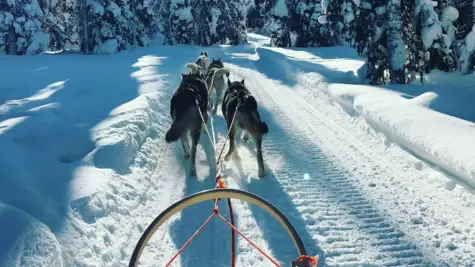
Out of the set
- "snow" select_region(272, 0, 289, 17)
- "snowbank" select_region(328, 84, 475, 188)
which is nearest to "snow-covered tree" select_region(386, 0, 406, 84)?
"snowbank" select_region(328, 84, 475, 188)

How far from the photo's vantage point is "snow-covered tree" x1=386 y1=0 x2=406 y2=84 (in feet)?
38.5

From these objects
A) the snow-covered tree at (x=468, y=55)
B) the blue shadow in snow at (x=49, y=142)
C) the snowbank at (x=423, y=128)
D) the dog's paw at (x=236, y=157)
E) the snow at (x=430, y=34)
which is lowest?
the dog's paw at (x=236, y=157)

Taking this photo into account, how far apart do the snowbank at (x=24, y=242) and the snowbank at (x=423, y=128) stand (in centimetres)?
473

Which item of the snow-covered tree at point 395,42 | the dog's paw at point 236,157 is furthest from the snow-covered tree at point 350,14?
the dog's paw at point 236,157

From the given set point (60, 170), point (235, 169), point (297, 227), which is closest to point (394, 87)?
point (235, 169)

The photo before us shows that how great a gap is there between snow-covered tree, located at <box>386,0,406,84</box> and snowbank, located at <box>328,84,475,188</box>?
2260mm

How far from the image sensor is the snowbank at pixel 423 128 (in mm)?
5371

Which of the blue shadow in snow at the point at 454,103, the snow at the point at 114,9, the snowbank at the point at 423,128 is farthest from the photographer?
the snow at the point at 114,9

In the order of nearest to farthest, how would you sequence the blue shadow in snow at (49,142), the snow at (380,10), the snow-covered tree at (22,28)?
the blue shadow in snow at (49,142), the snow at (380,10), the snow-covered tree at (22,28)

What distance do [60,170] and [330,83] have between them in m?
10.0

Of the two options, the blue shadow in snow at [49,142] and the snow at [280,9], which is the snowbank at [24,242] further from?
the snow at [280,9]

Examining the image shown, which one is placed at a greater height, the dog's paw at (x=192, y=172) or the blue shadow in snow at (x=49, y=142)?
the blue shadow in snow at (x=49, y=142)

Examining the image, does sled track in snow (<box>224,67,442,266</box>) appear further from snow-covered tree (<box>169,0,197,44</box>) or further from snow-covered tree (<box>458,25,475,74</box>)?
snow-covered tree (<box>169,0,197,44</box>)

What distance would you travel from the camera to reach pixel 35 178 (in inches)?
186
